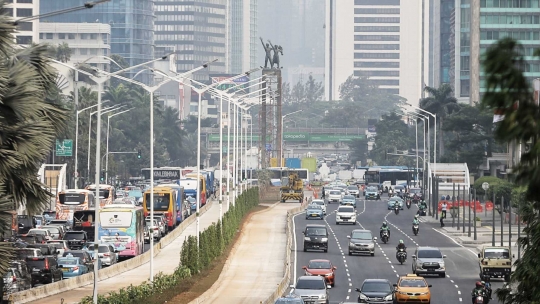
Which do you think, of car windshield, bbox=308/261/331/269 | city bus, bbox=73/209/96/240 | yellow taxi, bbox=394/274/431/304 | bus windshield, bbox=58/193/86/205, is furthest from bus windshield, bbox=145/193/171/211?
yellow taxi, bbox=394/274/431/304

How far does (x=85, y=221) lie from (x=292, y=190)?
53.0 m

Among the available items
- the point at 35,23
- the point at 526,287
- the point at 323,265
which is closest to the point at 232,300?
the point at 323,265

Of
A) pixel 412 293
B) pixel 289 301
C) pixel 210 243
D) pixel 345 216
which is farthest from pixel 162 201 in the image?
pixel 289 301

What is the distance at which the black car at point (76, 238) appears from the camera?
62.7 m

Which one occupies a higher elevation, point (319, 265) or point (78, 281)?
point (319, 265)

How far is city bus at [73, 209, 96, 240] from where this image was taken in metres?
69.3

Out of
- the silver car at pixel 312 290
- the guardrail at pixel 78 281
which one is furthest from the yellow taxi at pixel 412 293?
the guardrail at pixel 78 281

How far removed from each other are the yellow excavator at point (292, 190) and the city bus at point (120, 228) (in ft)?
195

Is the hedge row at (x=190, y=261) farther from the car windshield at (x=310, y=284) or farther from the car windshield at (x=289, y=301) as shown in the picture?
the car windshield at (x=310, y=284)

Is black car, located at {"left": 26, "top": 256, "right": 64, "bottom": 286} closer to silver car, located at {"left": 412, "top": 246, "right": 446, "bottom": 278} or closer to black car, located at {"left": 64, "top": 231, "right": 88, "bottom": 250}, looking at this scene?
black car, located at {"left": 64, "top": 231, "right": 88, "bottom": 250}

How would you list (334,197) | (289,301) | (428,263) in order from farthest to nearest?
(334,197)
(428,263)
(289,301)

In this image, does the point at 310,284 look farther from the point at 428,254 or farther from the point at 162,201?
the point at 162,201

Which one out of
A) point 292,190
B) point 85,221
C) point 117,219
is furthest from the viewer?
point 292,190

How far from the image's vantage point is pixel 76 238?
212 feet
